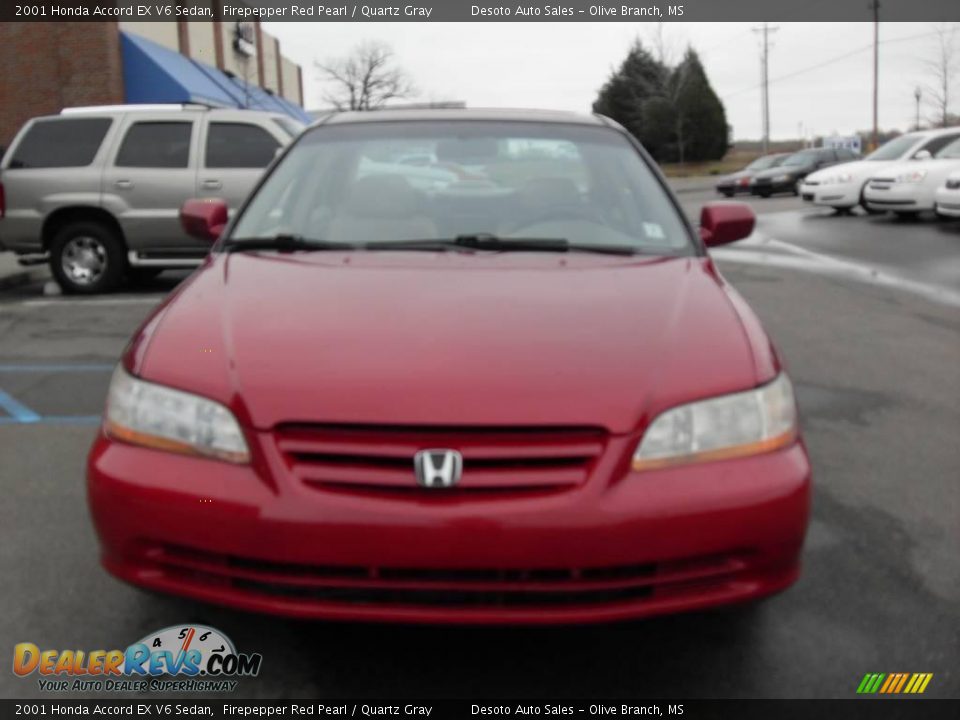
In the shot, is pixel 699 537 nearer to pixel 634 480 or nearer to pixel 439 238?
pixel 634 480

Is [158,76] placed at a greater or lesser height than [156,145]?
greater

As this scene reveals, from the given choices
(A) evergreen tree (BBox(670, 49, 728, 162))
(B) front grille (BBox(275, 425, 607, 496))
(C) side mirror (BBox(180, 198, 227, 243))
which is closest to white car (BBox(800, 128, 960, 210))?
(C) side mirror (BBox(180, 198, 227, 243))

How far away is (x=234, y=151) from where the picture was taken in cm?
1038

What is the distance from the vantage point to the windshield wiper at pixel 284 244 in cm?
344

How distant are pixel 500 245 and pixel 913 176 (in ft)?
51.0

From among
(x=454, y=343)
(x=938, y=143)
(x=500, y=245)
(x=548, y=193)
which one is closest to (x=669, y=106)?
(x=938, y=143)

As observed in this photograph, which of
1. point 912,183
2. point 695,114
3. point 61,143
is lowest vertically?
point 912,183

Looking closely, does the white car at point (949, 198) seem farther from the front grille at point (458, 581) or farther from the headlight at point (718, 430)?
the front grille at point (458, 581)

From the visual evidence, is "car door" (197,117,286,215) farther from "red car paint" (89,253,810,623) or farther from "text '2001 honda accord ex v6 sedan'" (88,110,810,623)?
"red car paint" (89,253,810,623)

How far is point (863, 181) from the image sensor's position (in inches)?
737

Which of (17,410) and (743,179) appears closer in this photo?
(17,410)

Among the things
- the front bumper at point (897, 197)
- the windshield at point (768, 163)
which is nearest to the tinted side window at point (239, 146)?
the front bumper at point (897, 197)

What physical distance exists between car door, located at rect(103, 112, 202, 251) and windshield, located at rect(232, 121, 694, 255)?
6.47 meters

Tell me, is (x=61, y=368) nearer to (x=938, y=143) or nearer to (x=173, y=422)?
(x=173, y=422)
